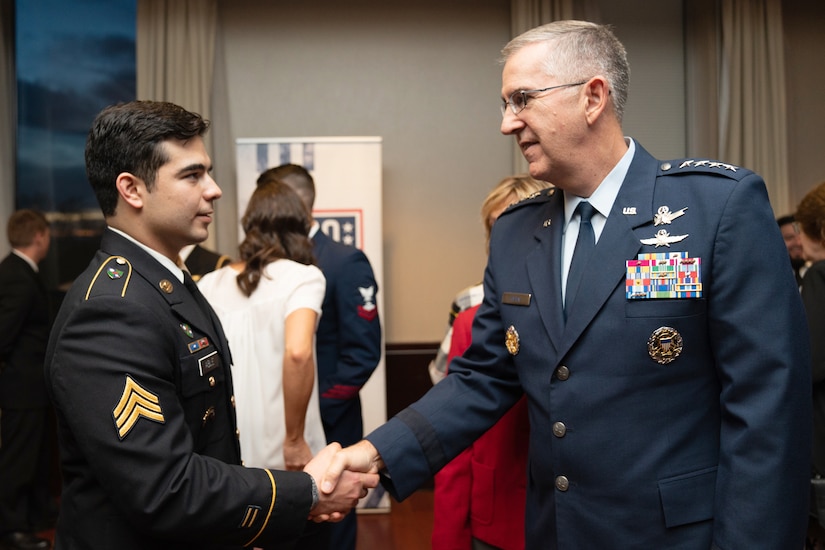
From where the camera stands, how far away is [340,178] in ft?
16.7

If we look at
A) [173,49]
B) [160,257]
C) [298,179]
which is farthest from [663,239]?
[173,49]

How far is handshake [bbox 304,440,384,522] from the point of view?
Result: 6.02 ft

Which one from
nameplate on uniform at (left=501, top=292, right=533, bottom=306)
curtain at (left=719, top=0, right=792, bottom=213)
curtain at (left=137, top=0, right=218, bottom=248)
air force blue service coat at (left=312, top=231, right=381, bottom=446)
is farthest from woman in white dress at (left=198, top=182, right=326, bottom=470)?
curtain at (left=719, top=0, right=792, bottom=213)

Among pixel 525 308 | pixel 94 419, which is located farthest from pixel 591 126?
pixel 94 419

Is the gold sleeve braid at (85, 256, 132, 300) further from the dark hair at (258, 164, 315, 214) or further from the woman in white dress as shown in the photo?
Answer: the dark hair at (258, 164, 315, 214)

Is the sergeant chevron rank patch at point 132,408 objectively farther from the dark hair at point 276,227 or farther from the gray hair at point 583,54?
the dark hair at point 276,227

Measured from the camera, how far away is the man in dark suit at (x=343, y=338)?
10.1 ft

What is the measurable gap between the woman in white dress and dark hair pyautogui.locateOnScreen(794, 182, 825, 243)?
1.75m

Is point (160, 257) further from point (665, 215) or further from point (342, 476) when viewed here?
point (665, 215)

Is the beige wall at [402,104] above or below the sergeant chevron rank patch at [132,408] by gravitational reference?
above

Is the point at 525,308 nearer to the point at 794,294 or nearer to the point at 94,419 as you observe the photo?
the point at 794,294

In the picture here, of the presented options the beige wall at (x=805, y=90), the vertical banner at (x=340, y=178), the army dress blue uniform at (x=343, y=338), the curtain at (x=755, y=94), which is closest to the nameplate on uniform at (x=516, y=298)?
the army dress blue uniform at (x=343, y=338)

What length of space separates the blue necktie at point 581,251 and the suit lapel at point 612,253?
3cm

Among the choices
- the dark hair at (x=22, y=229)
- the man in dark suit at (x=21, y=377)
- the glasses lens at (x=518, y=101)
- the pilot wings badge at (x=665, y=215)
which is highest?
the glasses lens at (x=518, y=101)
